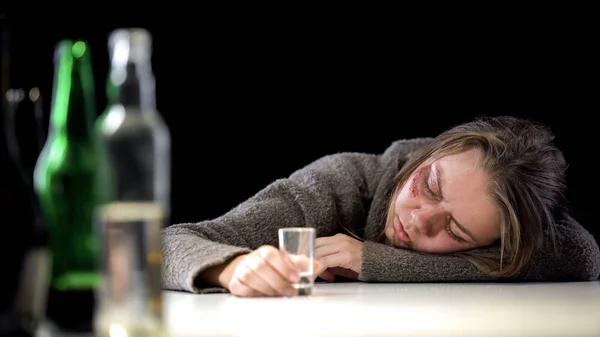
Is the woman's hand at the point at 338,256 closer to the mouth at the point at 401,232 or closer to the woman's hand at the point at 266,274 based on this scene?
the mouth at the point at 401,232

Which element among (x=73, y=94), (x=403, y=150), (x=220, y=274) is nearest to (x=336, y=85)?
(x=403, y=150)

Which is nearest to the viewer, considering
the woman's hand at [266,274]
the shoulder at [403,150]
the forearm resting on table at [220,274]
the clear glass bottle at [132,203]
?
the clear glass bottle at [132,203]

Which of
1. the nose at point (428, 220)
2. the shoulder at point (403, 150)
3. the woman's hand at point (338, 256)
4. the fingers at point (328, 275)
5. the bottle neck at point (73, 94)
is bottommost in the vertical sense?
the fingers at point (328, 275)

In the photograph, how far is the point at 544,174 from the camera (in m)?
1.99

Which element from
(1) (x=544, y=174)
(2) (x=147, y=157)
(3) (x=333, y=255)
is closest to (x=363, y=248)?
(3) (x=333, y=255)

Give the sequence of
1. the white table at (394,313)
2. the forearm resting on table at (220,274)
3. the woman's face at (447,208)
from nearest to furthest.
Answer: the white table at (394,313)
the forearm resting on table at (220,274)
the woman's face at (447,208)

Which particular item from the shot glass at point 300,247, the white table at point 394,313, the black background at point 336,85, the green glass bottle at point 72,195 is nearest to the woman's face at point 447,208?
the white table at point 394,313

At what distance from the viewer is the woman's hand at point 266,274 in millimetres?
1402

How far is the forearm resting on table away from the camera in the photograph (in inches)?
59.6

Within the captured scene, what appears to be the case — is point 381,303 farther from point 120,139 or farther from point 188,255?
point 120,139

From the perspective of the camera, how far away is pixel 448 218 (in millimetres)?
1905

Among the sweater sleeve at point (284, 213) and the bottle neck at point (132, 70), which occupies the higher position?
the bottle neck at point (132, 70)

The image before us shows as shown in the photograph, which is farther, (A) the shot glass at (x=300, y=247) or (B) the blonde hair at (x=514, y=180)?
(B) the blonde hair at (x=514, y=180)

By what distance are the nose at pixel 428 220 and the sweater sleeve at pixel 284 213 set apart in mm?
237
